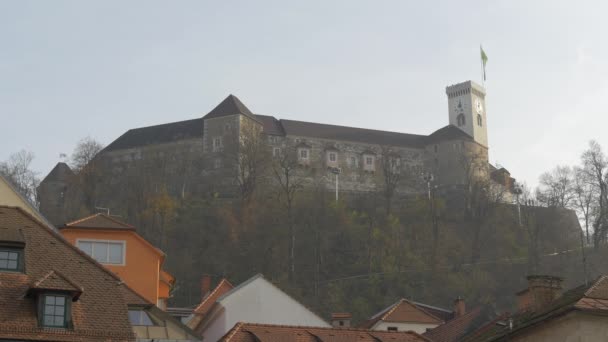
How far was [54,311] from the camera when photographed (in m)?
18.1

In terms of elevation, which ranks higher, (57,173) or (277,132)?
(277,132)

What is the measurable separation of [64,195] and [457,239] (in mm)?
37173

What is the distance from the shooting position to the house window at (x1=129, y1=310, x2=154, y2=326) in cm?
2322

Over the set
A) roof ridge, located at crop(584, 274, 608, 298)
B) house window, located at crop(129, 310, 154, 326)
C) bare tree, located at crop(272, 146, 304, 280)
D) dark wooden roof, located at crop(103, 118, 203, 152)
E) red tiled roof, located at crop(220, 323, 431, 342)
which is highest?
dark wooden roof, located at crop(103, 118, 203, 152)

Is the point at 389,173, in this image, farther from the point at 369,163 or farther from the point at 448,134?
the point at 448,134

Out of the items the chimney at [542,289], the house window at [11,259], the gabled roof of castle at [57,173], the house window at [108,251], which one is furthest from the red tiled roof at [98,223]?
the gabled roof of castle at [57,173]

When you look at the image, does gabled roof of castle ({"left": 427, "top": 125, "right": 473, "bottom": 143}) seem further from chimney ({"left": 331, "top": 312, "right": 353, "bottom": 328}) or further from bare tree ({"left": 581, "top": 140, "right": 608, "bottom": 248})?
chimney ({"left": 331, "top": 312, "right": 353, "bottom": 328})

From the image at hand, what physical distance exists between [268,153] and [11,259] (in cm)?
8655

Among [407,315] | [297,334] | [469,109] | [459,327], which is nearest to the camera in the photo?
[297,334]

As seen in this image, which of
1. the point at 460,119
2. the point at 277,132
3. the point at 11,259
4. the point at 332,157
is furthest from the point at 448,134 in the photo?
the point at 11,259

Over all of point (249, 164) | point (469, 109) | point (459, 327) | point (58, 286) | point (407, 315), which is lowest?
point (459, 327)

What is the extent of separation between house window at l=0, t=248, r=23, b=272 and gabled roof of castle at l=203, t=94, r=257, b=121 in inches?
3759

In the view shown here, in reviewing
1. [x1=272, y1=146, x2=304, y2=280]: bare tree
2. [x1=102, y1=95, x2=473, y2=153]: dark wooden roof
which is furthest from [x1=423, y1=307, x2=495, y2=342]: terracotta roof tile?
[x1=102, y1=95, x2=473, y2=153]: dark wooden roof

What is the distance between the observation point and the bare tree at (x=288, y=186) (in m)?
86.9
